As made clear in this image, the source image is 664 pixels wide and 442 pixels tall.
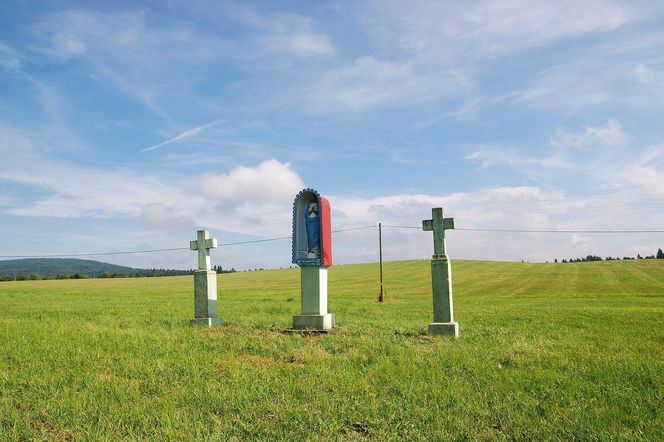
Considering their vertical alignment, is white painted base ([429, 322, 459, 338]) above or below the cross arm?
below

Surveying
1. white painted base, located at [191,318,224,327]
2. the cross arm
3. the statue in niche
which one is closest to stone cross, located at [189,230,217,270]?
white painted base, located at [191,318,224,327]

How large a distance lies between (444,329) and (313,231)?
418cm

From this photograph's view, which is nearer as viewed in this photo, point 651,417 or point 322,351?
point 651,417

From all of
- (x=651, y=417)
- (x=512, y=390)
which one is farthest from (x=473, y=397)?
(x=651, y=417)

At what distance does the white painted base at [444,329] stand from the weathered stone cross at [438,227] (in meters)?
1.71

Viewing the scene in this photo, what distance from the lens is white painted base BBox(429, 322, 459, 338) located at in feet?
39.9

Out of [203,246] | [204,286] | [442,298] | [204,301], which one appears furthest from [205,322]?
[442,298]

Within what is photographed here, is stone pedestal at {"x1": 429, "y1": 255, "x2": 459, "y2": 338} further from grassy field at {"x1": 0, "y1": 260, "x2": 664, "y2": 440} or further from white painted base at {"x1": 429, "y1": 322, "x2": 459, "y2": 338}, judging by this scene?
grassy field at {"x1": 0, "y1": 260, "x2": 664, "y2": 440}

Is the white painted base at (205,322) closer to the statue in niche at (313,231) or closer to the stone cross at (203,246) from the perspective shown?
the stone cross at (203,246)

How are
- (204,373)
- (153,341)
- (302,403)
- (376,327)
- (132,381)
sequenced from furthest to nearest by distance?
(376,327) → (153,341) → (204,373) → (132,381) → (302,403)

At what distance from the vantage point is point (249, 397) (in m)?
6.36

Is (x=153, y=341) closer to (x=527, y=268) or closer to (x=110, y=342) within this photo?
(x=110, y=342)

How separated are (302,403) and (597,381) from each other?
4212 millimetres

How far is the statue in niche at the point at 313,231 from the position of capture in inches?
535
